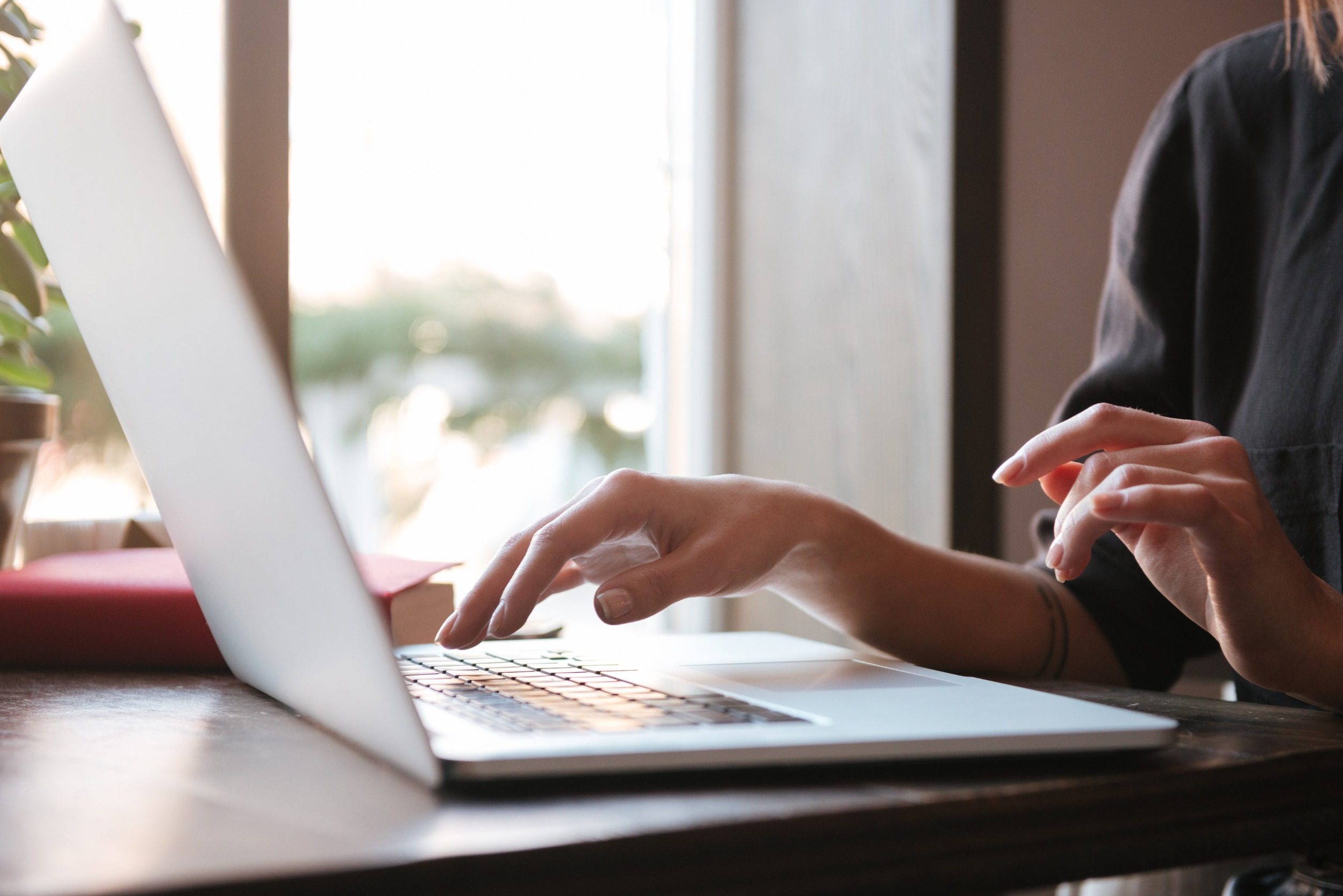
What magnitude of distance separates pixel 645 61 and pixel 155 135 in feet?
5.72

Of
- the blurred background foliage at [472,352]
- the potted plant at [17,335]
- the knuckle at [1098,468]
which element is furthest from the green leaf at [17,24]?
the blurred background foliage at [472,352]

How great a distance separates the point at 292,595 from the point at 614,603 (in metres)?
0.14

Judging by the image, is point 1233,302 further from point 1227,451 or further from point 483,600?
point 483,600

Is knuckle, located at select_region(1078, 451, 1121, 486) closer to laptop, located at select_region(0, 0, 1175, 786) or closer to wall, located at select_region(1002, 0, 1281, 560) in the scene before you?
laptop, located at select_region(0, 0, 1175, 786)

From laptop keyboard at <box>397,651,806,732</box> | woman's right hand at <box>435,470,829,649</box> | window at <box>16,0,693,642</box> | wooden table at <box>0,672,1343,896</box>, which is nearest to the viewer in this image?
wooden table at <box>0,672,1343,896</box>

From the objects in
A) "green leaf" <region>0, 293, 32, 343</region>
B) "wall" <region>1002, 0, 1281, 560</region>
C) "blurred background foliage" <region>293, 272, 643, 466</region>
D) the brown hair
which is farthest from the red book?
"blurred background foliage" <region>293, 272, 643, 466</region>

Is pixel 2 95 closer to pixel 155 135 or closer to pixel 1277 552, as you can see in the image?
pixel 155 135

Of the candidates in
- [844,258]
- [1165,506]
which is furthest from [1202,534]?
[844,258]

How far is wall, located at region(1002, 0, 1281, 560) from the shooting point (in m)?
1.31

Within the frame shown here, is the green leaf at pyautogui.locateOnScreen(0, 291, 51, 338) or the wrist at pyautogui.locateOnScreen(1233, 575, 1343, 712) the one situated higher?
the green leaf at pyautogui.locateOnScreen(0, 291, 51, 338)

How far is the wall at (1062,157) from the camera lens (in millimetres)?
1312

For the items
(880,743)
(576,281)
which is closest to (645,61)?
(576,281)

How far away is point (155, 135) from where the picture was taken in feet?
1.24

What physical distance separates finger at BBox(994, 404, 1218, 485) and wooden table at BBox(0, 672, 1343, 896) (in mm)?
144
